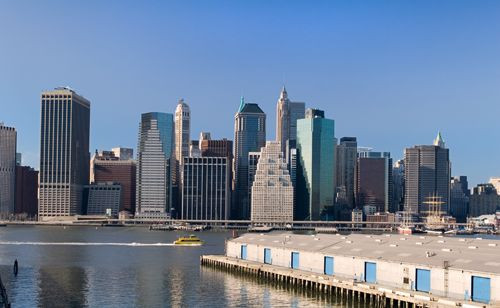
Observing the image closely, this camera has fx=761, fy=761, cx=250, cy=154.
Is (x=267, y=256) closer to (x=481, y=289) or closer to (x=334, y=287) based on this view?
(x=334, y=287)

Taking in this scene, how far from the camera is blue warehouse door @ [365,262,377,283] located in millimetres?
74875

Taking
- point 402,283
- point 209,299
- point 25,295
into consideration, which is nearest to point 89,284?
point 25,295

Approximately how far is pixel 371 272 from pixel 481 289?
601 inches

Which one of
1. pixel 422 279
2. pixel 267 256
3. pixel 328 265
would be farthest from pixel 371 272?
pixel 267 256

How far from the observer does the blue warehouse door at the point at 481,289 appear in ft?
201

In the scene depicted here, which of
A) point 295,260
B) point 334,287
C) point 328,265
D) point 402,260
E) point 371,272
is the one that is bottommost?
point 334,287

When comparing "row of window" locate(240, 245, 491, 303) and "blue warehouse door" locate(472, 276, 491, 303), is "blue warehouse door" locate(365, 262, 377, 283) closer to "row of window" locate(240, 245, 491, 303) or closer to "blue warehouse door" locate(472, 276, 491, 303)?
"row of window" locate(240, 245, 491, 303)

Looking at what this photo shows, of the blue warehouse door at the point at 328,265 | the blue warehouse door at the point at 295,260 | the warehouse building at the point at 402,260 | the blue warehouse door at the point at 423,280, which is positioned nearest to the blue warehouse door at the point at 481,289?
the warehouse building at the point at 402,260

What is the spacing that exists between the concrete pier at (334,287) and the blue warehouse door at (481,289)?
270cm

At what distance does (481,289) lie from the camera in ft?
203

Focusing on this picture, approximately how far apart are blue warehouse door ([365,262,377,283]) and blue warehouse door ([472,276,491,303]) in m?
13.7

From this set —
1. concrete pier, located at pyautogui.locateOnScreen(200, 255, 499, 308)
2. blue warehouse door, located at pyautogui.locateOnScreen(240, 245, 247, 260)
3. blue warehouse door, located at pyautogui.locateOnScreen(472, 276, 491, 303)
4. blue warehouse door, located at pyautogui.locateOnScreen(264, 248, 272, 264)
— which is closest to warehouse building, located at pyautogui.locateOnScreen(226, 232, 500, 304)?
blue warehouse door, located at pyautogui.locateOnScreen(472, 276, 491, 303)

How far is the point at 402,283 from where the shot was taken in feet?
231

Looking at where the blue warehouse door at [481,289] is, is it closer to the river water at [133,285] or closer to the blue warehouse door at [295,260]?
the river water at [133,285]
